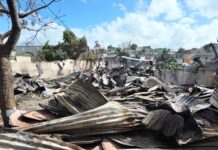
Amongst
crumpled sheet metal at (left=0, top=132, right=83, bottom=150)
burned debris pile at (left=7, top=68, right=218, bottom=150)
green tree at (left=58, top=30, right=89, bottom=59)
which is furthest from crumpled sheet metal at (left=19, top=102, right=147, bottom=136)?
green tree at (left=58, top=30, right=89, bottom=59)

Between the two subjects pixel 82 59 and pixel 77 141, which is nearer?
pixel 77 141

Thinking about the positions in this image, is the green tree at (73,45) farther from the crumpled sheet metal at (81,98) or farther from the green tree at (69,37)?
the crumpled sheet metal at (81,98)

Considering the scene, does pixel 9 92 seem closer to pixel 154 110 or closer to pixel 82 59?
pixel 154 110

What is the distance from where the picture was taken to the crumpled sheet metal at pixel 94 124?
2990 mm

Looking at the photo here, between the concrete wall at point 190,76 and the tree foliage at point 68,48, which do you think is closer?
the concrete wall at point 190,76

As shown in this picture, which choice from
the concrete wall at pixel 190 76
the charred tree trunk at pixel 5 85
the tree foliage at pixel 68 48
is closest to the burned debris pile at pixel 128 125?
the charred tree trunk at pixel 5 85

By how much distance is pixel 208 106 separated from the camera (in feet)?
10.6

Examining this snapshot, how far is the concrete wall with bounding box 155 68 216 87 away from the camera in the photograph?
10.6 m

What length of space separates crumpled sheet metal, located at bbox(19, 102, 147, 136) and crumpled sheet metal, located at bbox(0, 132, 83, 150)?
254 mm

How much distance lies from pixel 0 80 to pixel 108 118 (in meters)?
2.77

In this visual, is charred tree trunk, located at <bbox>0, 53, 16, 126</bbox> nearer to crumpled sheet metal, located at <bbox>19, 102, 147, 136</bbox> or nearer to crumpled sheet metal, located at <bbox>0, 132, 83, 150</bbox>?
crumpled sheet metal, located at <bbox>19, 102, 147, 136</bbox>

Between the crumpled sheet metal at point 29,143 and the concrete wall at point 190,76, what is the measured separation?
21.3 feet

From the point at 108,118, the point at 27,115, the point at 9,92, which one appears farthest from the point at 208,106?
the point at 9,92

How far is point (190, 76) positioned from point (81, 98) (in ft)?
33.3
